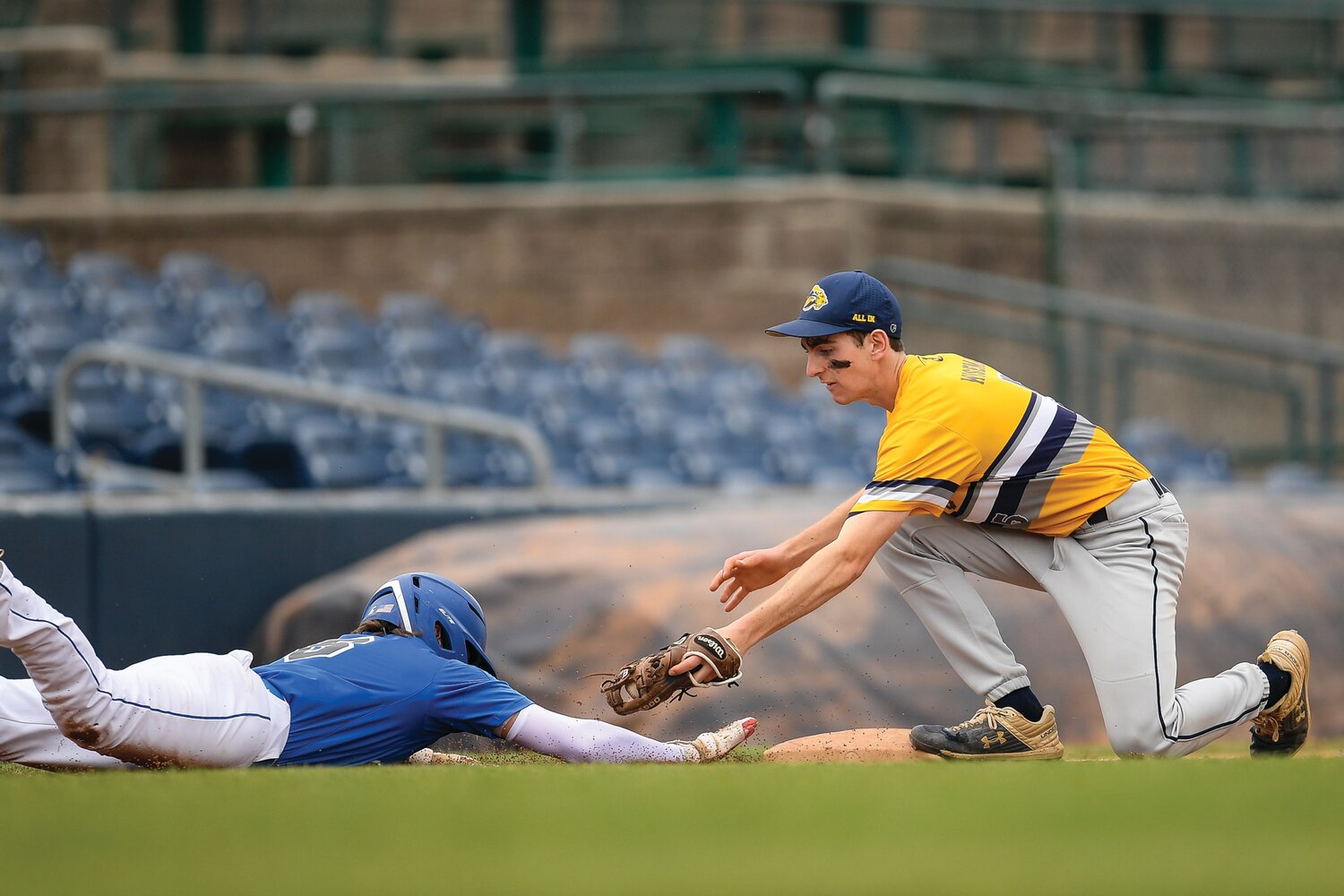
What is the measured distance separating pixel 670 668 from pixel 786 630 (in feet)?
8.86

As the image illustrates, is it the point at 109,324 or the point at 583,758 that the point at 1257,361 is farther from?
the point at 583,758

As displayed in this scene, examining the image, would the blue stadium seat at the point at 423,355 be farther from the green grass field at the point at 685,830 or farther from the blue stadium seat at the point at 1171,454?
the green grass field at the point at 685,830

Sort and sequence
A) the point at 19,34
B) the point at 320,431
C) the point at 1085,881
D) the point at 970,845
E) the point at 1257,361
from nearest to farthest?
the point at 1085,881, the point at 970,845, the point at 320,431, the point at 1257,361, the point at 19,34

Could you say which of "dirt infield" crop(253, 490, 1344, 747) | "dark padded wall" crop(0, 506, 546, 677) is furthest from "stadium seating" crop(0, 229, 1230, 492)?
"dirt infield" crop(253, 490, 1344, 747)

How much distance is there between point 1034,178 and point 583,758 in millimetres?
12007

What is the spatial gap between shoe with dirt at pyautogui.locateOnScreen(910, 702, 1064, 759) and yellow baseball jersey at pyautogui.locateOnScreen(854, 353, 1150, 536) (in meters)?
0.56

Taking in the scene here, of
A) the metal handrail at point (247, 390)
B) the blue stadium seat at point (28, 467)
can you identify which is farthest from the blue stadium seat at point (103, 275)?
the metal handrail at point (247, 390)

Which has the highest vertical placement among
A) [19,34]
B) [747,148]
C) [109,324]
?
[19,34]

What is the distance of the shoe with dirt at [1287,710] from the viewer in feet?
16.5

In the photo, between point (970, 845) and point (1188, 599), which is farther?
point (1188, 599)

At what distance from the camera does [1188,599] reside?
25.3 feet

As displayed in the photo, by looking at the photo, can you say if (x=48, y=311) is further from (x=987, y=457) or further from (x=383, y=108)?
(x=987, y=457)

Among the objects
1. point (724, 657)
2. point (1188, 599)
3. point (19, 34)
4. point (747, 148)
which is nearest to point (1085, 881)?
point (724, 657)

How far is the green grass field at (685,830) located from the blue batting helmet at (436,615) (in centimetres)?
48
